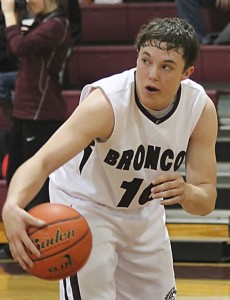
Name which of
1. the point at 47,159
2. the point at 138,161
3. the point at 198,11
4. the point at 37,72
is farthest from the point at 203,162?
the point at 198,11

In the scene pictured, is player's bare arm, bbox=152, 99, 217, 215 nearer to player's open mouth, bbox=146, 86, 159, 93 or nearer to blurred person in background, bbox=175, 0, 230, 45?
player's open mouth, bbox=146, 86, 159, 93

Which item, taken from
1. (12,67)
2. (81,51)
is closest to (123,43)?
(81,51)

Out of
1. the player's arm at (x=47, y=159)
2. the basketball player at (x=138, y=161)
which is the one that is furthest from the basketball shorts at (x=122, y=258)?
the player's arm at (x=47, y=159)

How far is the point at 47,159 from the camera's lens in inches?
109

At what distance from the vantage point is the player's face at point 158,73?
288 centimetres

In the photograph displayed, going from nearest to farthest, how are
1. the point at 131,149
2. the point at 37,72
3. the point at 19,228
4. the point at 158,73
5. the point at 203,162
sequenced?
1. the point at 19,228
2. the point at 158,73
3. the point at 131,149
4. the point at 203,162
5. the point at 37,72

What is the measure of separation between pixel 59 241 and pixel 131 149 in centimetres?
52

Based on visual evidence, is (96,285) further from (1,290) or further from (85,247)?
(1,290)

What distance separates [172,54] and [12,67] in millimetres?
3531

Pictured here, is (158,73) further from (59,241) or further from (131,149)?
(59,241)

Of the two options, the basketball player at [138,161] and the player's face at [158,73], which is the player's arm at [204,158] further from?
the player's face at [158,73]

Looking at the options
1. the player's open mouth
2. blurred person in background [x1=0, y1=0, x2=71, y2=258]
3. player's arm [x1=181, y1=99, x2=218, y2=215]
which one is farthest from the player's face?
blurred person in background [x1=0, y1=0, x2=71, y2=258]

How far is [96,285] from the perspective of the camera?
10.1ft

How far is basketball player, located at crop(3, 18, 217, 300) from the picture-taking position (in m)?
2.88
